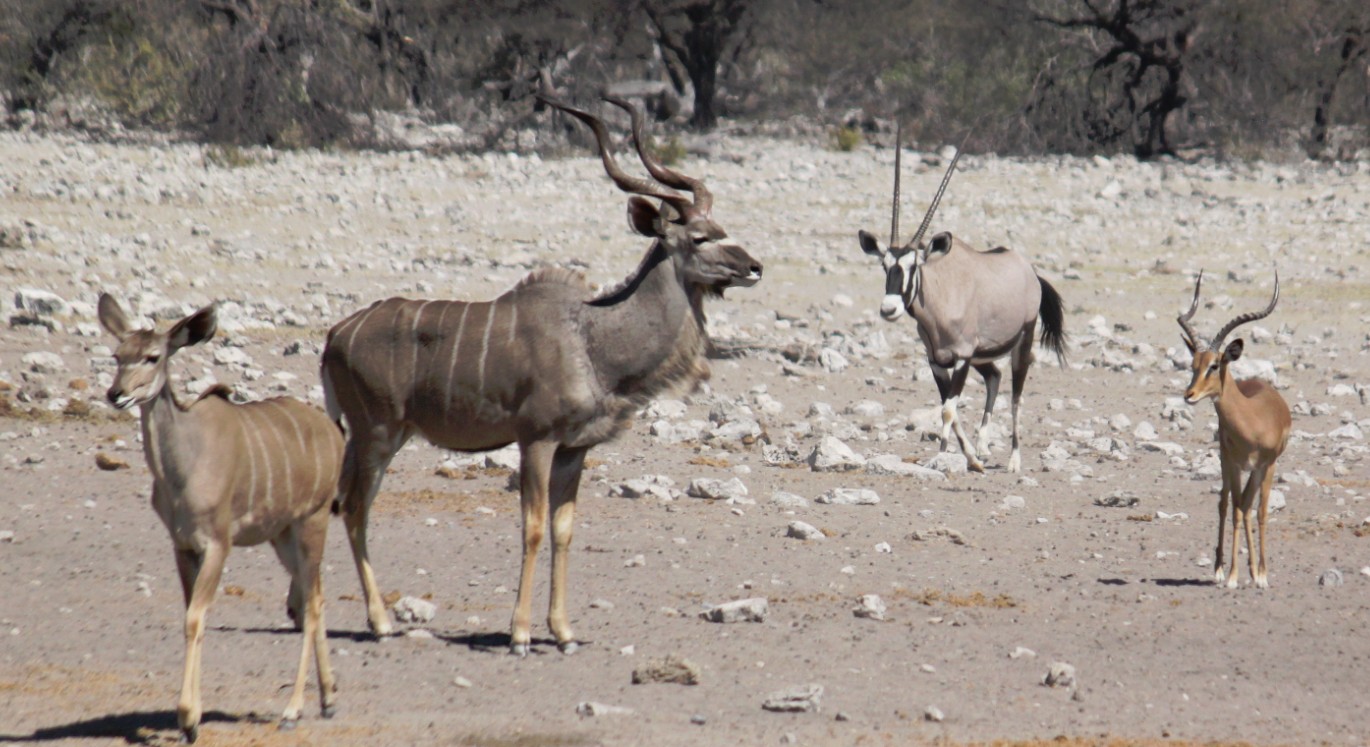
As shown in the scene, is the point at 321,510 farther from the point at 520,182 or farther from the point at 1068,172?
the point at 1068,172

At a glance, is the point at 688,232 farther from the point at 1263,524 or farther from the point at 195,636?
the point at 1263,524

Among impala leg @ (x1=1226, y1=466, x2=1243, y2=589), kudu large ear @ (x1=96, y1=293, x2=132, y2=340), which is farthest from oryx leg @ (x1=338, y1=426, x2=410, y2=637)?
impala leg @ (x1=1226, y1=466, x2=1243, y2=589)

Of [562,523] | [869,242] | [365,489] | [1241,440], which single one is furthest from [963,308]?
[365,489]

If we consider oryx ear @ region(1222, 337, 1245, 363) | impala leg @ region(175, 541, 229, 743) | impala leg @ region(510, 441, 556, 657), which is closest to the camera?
impala leg @ region(175, 541, 229, 743)

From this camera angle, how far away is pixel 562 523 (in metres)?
6.73

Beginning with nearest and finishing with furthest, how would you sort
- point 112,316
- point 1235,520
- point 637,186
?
1. point 112,316
2. point 637,186
3. point 1235,520

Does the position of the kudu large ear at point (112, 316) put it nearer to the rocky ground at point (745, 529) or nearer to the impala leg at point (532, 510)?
the rocky ground at point (745, 529)

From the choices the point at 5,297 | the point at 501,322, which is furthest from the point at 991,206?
the point at 501,322

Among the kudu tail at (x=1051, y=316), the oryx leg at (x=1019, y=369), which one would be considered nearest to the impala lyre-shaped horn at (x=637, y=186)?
the oryx leg at (x=1019, y=369)

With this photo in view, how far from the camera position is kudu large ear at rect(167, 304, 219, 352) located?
16.5 ft

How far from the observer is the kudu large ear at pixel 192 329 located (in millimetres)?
5043

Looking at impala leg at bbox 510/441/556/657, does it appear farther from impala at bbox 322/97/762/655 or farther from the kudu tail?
the kudu tail

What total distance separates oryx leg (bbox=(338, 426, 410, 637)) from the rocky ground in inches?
6.6

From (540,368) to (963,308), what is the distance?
5559 millimetres
